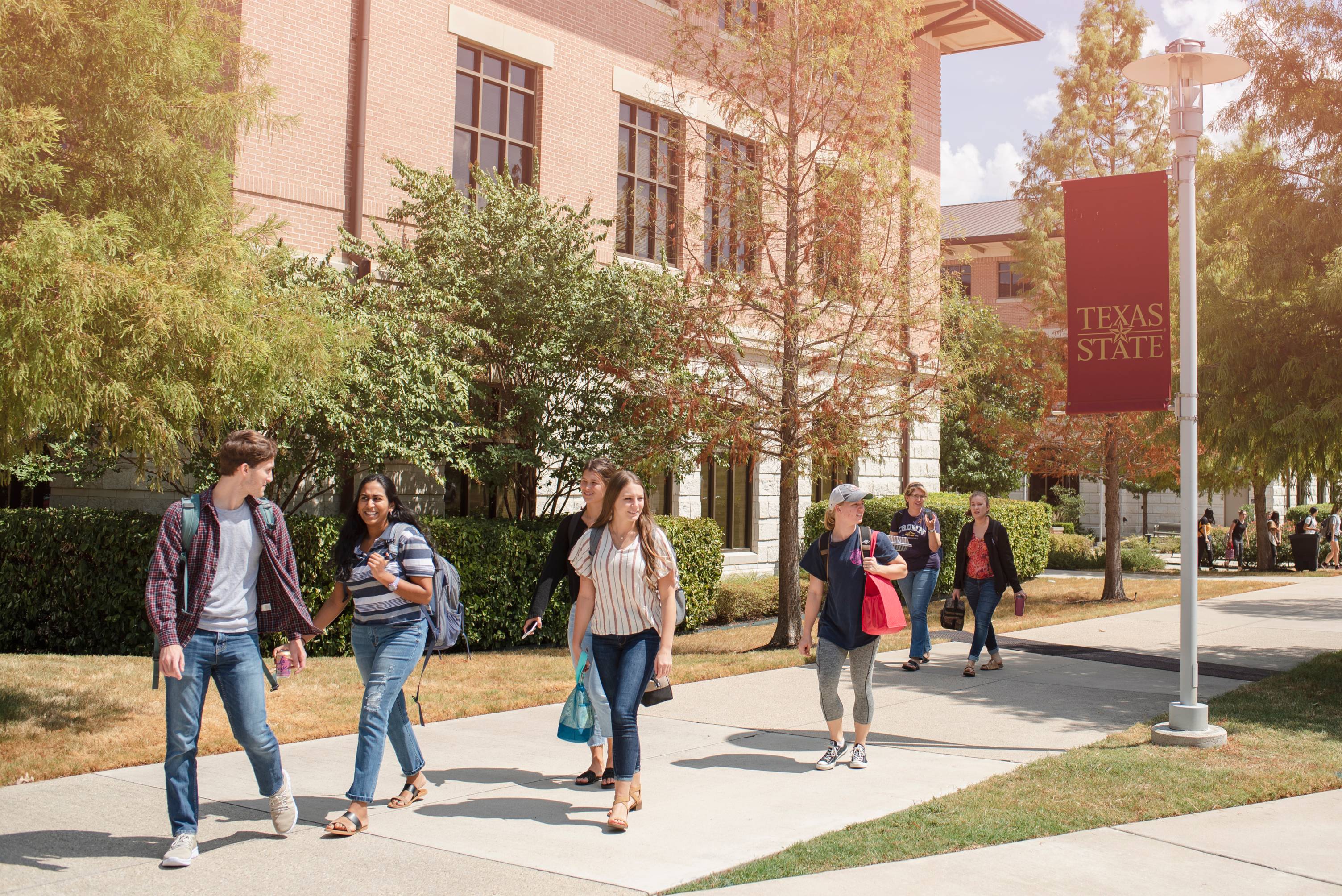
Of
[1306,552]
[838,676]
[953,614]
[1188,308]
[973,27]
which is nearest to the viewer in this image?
[838,676]

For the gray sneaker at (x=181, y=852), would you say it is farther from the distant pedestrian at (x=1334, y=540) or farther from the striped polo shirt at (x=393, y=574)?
the distant pedestrian at (x=1334, y=540)

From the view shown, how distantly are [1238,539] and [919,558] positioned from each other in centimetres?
2336

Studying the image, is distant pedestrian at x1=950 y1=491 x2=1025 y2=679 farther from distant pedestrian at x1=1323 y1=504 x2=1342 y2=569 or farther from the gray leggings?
distant pedestrian at x1=1323 y1=504 x2=1342 y2=569

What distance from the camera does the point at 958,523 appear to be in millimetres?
18766

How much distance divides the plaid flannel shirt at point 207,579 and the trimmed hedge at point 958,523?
11919 mm

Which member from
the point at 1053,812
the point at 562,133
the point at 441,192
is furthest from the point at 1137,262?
the point at 562,133

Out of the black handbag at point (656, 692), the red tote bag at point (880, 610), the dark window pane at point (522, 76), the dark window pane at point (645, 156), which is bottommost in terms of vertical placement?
the black handbag at point (656, 692)

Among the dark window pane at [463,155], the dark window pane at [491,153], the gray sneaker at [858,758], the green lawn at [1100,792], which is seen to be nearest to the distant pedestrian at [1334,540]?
the dark window pane at [491,153]

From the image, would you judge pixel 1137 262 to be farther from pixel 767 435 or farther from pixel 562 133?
pixel 562 133

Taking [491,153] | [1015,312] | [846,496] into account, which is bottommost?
[846,496]

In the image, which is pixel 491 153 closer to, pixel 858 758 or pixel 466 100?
pixel 466 100

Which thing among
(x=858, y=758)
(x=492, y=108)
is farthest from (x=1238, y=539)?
(x=858, y=758)

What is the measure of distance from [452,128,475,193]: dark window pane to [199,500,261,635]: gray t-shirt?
1028cm

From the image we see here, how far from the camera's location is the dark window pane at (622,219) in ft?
55.0
